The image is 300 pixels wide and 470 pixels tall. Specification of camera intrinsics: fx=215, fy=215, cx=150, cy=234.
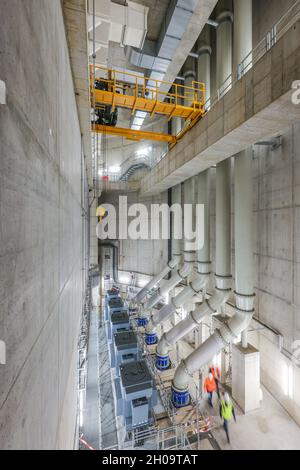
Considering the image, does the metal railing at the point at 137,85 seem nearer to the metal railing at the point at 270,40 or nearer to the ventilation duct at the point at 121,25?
the ventilation duct at the point at 121,25

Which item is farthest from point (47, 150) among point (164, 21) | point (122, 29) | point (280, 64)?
point (164, 21)

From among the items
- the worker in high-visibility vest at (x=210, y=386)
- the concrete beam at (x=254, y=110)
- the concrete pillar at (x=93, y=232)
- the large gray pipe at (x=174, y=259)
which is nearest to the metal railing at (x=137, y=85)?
the concrete beam at (x=254, y=110)

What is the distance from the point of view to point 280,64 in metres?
4.57

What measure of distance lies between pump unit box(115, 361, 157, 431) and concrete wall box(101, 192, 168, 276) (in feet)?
33.6

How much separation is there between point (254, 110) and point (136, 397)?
365 inches

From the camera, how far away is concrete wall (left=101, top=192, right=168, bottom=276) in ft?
59.1

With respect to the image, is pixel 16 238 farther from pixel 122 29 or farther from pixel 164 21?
pixel 164 21

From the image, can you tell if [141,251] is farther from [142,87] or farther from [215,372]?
[142,87]

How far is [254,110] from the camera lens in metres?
5.20

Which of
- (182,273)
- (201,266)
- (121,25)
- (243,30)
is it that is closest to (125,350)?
(182,273)

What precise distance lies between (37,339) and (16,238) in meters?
1.12

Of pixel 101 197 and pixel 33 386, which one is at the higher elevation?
pixel 101 197
